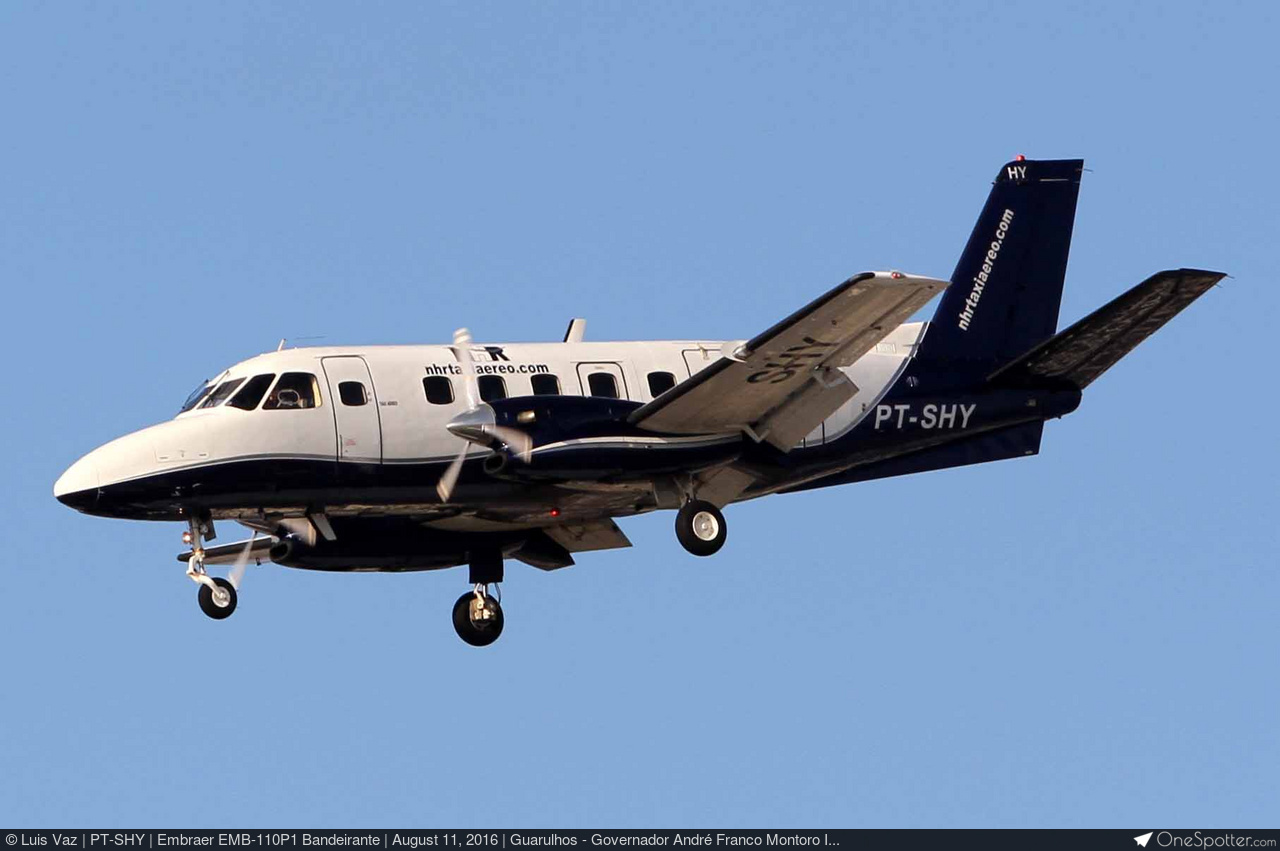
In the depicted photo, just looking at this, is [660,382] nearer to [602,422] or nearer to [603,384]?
[603,384]

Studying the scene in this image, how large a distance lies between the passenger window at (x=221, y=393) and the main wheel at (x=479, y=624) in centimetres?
467

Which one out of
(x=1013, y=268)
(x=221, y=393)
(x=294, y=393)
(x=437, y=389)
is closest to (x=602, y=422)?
(x=437, y=389)

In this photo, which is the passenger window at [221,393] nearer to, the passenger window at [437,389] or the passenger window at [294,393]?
the passenger window at [294,393]

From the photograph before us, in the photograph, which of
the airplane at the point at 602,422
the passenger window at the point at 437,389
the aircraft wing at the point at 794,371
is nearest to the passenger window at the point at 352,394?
the airplane at the point at 602,422

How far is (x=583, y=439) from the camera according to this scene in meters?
30.1

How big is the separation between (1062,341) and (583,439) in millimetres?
6037

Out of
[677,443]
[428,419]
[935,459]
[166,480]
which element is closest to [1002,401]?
[935,459]

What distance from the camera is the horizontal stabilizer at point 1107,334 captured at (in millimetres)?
30062

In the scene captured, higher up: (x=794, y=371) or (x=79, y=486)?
(x=794, y=371)

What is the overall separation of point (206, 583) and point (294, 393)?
2329 mm

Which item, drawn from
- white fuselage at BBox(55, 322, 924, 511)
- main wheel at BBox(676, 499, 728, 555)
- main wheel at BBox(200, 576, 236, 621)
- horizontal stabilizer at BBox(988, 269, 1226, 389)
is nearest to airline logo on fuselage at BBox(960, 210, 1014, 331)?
horizontal stabilizer at BBox(988, 269, 1226, 389)

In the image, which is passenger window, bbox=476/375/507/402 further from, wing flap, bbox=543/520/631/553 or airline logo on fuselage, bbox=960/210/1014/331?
airline logo on fuselage, bbox=960/210/1014/331
